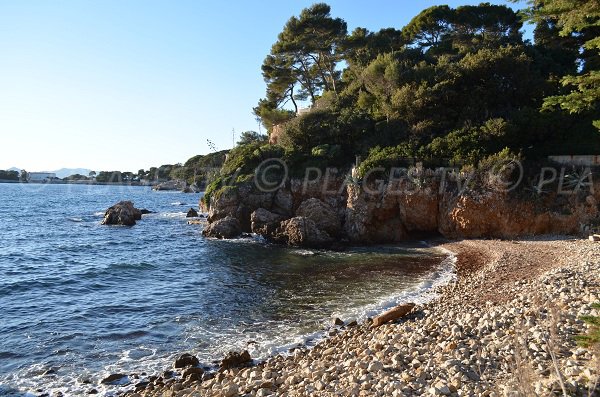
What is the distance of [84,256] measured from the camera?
2683cm

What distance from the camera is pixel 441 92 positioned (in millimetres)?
31781

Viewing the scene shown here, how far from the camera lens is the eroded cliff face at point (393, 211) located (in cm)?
2427

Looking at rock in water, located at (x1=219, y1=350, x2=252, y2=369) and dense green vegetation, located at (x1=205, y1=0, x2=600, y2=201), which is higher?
dense green vegetation, located at (x1=205, y1=0, x2=600, y2=201)

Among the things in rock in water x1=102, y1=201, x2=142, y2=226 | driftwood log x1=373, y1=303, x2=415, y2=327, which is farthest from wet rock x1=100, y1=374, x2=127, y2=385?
rock in water x1=102, y1=201, x2=142, y2=226

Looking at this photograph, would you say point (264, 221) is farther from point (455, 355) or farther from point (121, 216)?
point (455, 355)

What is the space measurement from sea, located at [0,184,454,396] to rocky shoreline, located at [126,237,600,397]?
1.44 metres

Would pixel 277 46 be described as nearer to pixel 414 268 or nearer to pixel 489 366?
pixel 414 268

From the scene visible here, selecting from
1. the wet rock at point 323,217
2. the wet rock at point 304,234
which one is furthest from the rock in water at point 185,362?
the wet rock at point 323,217

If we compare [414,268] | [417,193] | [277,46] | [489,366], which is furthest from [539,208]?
[277,46]

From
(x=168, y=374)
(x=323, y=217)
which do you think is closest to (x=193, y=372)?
(x=168, y=374)

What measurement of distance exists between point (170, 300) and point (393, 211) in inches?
641

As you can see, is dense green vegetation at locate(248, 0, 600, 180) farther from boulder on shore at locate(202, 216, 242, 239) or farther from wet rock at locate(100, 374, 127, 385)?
wet rock at locate(100, 374, 127, 385)

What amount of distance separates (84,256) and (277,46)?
103 ft

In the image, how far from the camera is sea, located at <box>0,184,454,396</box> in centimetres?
1161
